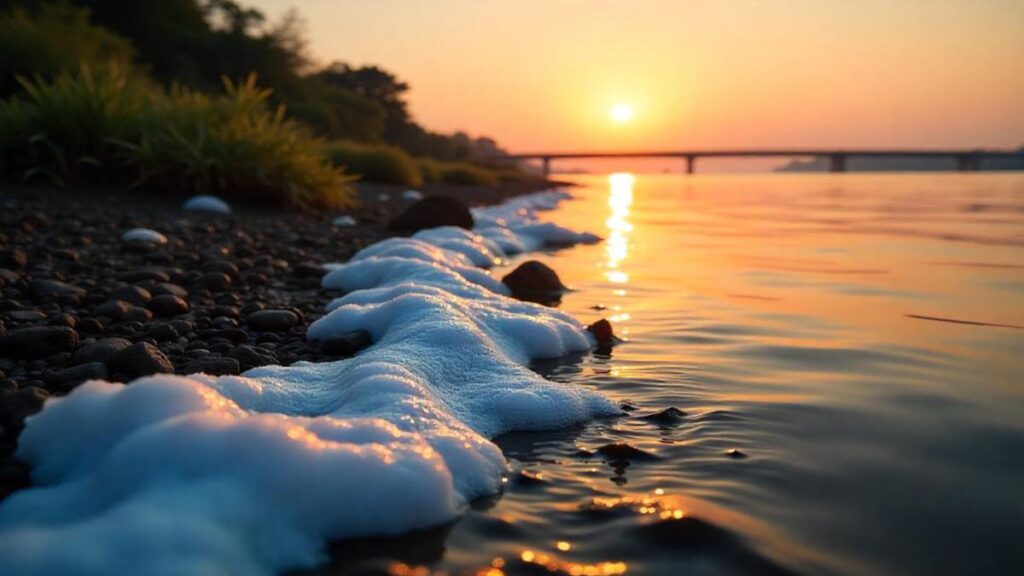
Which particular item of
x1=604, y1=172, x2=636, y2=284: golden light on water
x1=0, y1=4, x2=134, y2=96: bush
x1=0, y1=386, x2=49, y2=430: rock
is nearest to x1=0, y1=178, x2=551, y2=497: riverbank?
x1=0, y1=386, x2=49, y2=430: rock

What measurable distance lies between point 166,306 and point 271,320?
49cm

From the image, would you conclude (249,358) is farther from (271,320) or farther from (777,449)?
(777,449)

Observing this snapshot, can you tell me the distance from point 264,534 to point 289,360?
1394mm

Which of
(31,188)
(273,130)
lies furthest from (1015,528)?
(273,130)

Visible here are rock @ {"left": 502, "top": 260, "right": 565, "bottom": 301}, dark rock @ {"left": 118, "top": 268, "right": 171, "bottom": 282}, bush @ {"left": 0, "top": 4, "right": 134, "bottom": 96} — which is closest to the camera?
dark rock @ {"left": 118, "top": 268, "right": 171, "bottom": 282}

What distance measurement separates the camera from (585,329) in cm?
346

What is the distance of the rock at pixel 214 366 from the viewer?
249 cm

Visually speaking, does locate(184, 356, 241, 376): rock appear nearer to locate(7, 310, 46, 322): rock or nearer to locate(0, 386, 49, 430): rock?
locate(0, 386, 49, 430): rock

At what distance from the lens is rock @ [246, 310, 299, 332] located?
131 inches

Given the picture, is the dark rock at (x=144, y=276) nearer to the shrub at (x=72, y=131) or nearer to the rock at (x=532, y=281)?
the rock at (x=532, y=281)

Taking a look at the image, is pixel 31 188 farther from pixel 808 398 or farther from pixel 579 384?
pixel 808 398

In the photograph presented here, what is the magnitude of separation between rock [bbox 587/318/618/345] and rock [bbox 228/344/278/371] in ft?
4.44

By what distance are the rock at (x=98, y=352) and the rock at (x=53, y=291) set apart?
103cm

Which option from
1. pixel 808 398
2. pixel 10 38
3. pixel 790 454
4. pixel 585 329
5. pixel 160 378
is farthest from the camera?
pixel 10 38
